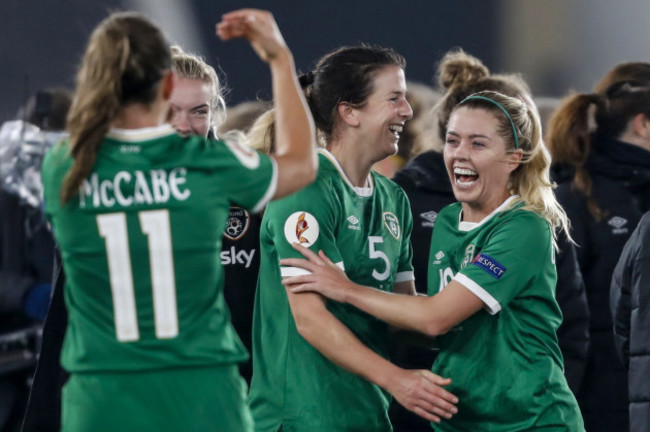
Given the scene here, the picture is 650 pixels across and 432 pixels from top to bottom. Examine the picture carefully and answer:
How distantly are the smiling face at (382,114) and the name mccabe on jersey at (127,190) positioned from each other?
104 cm

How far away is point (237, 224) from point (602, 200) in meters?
1.65

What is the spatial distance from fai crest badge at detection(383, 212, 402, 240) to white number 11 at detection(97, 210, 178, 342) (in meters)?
1.01

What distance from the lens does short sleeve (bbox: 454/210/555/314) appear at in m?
2.80

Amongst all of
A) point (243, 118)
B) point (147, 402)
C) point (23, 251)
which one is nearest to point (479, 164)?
point (147, 402)

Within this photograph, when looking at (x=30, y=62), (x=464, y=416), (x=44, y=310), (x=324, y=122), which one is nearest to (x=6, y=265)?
(x=44, y=310)

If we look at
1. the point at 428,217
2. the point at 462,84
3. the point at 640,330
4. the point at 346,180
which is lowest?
the point at 640,330

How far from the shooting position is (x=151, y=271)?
2150 mm

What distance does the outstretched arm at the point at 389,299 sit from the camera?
276 cm

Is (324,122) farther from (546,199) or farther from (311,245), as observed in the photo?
(546,199)

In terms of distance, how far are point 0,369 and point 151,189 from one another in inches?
124

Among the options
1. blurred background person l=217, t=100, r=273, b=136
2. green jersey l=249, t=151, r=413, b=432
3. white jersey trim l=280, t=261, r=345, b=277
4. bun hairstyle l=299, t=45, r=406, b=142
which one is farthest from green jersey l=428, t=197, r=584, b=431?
blurred background person l=217, t=100, r=273, b=136

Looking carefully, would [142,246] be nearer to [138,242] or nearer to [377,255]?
[138,242]

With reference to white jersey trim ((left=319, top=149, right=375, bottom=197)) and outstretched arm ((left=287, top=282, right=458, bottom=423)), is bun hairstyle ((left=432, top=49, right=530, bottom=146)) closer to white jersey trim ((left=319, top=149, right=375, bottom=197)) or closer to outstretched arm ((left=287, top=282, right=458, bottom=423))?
white jersey trim ((left=319, top=149, right=375, bottom=197))

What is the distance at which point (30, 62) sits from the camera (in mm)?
6492
